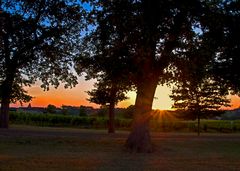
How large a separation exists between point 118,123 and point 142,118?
47.1m

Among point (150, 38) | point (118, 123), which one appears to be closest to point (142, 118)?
point (150, 38)

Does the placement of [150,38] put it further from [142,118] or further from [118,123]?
[118,123]

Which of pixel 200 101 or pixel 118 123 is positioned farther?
pixel 118 123

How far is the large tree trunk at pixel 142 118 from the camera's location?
80.0 ft

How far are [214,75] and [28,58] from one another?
15716 millimetres

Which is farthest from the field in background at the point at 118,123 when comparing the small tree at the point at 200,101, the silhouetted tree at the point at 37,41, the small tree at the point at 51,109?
the silhouetted tree at the point at 37,41

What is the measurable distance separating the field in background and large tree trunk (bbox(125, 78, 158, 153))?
4165 cm

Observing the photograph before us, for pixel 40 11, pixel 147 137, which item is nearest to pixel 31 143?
pixel 147 137

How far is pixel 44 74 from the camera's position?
26906mm

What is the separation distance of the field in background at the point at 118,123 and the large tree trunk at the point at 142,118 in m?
41.6

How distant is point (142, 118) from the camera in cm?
2491

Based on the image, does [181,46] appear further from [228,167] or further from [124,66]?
[228,167]

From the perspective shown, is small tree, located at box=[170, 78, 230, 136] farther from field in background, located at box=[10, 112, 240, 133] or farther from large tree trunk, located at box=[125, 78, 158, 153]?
large tree trunk, located at box=[125, 78, 158, 153]

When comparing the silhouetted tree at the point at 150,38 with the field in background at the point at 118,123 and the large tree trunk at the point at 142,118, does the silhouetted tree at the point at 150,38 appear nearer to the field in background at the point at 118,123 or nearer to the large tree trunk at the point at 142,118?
the large tree trunk at the point at 142,118
